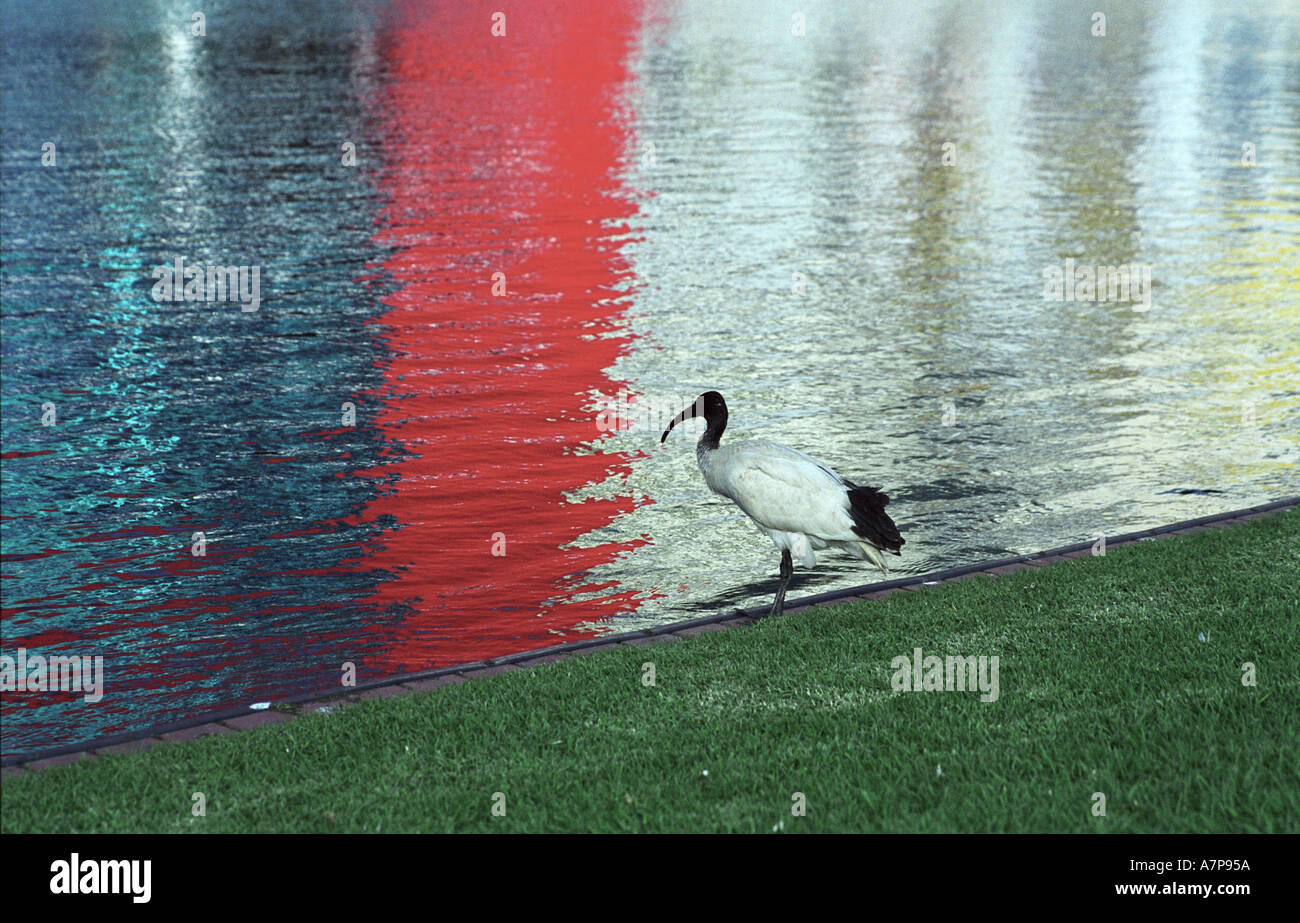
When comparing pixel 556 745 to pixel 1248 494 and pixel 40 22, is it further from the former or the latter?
pixel 40 22

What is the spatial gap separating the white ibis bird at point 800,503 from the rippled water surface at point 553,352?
2.75 ft

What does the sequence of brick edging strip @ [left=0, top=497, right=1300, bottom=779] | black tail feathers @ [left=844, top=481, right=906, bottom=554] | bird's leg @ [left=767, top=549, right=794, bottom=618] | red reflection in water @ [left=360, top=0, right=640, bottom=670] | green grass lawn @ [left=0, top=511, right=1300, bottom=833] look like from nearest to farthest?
green grass lawn @ [left=0, top=511, right=1300, bottom=833], brick edging strip @ [left=0, top=497, right=1300, bottom=779], black tail feathers @ [left=844, top=481, right=906, bottom=554], bird's leg @ [left=767, top=549, right=794, bottom=618], red reflection in water @ [left=360, top=0, right=640, bottom=670]

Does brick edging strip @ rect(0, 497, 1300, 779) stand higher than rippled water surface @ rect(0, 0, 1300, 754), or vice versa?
rippled water surface @ rect(0, 0, 1300, 754)

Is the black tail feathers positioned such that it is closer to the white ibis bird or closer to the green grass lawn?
the white ibis bird

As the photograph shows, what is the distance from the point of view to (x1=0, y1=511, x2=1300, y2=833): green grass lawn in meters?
5.61

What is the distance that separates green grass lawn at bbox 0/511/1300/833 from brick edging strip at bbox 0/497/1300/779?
0.21 m

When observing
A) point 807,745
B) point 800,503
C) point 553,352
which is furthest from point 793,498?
point 553,352

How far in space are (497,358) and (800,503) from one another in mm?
7454

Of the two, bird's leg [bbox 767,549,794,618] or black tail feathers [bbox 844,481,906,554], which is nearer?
black tail feathers [bbox 844,481,906,554]

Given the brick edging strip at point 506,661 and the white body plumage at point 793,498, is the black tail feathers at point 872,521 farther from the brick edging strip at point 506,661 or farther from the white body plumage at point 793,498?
the brick edging strip at point 506,661

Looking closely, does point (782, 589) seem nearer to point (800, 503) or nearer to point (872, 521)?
point (800, 503)

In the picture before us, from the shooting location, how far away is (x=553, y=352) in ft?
51.2

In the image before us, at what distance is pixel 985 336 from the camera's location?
53.8 feet

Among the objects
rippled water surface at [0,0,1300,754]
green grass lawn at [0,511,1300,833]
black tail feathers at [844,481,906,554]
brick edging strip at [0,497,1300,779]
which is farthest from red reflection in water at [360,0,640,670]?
black tail feathers at [844,481,906,554]
